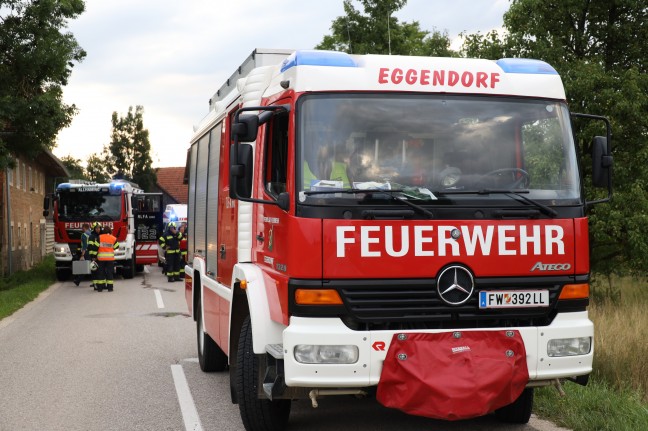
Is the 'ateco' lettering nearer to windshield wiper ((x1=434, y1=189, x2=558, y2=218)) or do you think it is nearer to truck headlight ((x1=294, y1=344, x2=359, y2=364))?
windshield wiper ((x1=434, y1=189, x2=558, y2=218))

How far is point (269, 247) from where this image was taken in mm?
6008

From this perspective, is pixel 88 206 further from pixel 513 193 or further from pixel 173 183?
pixel 173 183

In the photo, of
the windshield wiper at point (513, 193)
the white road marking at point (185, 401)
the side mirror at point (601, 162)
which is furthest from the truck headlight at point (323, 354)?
the side mirror at point (601, 162)

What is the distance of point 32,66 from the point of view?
2298cm

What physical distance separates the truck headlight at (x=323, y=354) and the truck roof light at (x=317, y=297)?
0.86 feet

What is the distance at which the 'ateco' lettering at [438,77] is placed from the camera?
5719 millimetres

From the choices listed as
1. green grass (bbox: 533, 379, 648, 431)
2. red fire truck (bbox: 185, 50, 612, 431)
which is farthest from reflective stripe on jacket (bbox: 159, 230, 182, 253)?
red fire truck (bbox: 185, 50, 612, 431)

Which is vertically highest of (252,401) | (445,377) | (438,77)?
(438,77)

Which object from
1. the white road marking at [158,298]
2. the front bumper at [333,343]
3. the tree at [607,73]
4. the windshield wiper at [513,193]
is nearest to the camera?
the front bumper at [333,343]

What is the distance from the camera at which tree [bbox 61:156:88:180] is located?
82.9 meters

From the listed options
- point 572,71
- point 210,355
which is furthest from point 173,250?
point 210,355

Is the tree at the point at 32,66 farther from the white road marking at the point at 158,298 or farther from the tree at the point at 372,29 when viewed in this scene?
the tree at the point at 372,29

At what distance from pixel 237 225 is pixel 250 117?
1543 mm

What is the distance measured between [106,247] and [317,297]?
1709 centimetres
